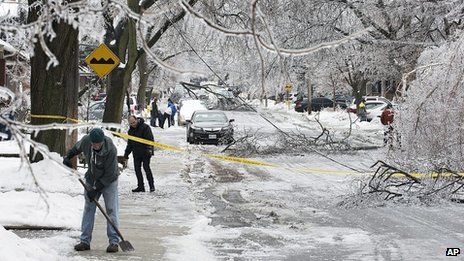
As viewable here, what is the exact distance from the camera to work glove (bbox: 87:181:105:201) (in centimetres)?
967

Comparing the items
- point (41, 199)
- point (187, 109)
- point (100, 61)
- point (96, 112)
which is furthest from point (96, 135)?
point (187, 109)

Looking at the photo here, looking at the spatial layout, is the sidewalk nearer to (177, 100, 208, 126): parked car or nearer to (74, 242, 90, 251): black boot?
(74, 242, 90, 251): black boot

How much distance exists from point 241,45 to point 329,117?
35.8m

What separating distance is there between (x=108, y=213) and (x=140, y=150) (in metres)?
6.23

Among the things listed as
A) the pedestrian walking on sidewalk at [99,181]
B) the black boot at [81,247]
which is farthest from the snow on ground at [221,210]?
the pedestrian walking on sidewalk at [99,181]

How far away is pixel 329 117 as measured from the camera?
2315 inches

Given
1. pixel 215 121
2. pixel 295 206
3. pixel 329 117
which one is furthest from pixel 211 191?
pixel 329 117

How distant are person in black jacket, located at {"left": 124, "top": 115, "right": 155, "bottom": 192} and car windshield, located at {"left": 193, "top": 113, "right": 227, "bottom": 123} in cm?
1579

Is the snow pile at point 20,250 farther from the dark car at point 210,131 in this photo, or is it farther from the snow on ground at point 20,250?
the dark car at point 210,131

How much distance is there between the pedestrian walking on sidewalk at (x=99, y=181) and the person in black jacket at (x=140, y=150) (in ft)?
19.1

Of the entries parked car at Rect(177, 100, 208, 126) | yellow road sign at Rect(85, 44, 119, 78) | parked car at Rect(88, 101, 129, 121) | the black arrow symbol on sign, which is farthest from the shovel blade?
parked car at Rect(177, 100, 208, 126)

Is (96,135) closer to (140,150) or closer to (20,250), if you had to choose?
(20,250)

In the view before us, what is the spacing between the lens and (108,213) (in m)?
9.95

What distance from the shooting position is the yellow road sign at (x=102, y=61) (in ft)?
61.0
